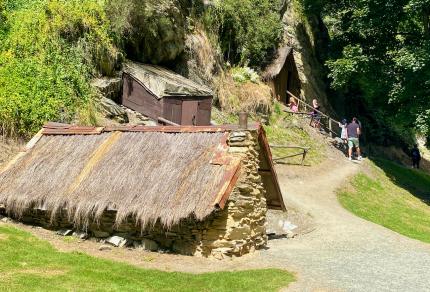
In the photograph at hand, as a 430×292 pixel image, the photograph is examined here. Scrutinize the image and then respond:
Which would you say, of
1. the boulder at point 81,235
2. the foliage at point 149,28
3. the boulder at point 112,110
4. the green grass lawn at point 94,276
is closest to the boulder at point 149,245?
the green grass lawn at point 94,276

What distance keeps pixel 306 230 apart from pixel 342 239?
1394 mm

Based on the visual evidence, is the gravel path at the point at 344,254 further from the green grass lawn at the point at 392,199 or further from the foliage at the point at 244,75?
the foliage at the point at 244,75

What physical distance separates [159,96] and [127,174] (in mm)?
10189

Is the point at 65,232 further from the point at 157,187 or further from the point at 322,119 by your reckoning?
the point at 322,119

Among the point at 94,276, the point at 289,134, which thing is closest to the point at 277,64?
the point at 289,134

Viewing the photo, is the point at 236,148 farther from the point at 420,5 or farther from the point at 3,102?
the point at 420,5

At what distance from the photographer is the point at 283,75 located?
37.7 m

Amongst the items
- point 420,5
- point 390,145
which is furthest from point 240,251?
point 390,145

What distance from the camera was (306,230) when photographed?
17484mm

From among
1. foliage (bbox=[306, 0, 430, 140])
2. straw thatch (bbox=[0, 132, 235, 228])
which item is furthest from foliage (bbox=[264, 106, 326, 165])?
straw thatch (bbox=[0, 132, 235, 228])

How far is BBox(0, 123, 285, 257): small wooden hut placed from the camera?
42.7ft

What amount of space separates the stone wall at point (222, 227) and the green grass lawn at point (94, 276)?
1385mm

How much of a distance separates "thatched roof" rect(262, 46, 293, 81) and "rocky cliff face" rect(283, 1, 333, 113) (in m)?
2.23

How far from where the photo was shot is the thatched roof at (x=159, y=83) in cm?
2416
